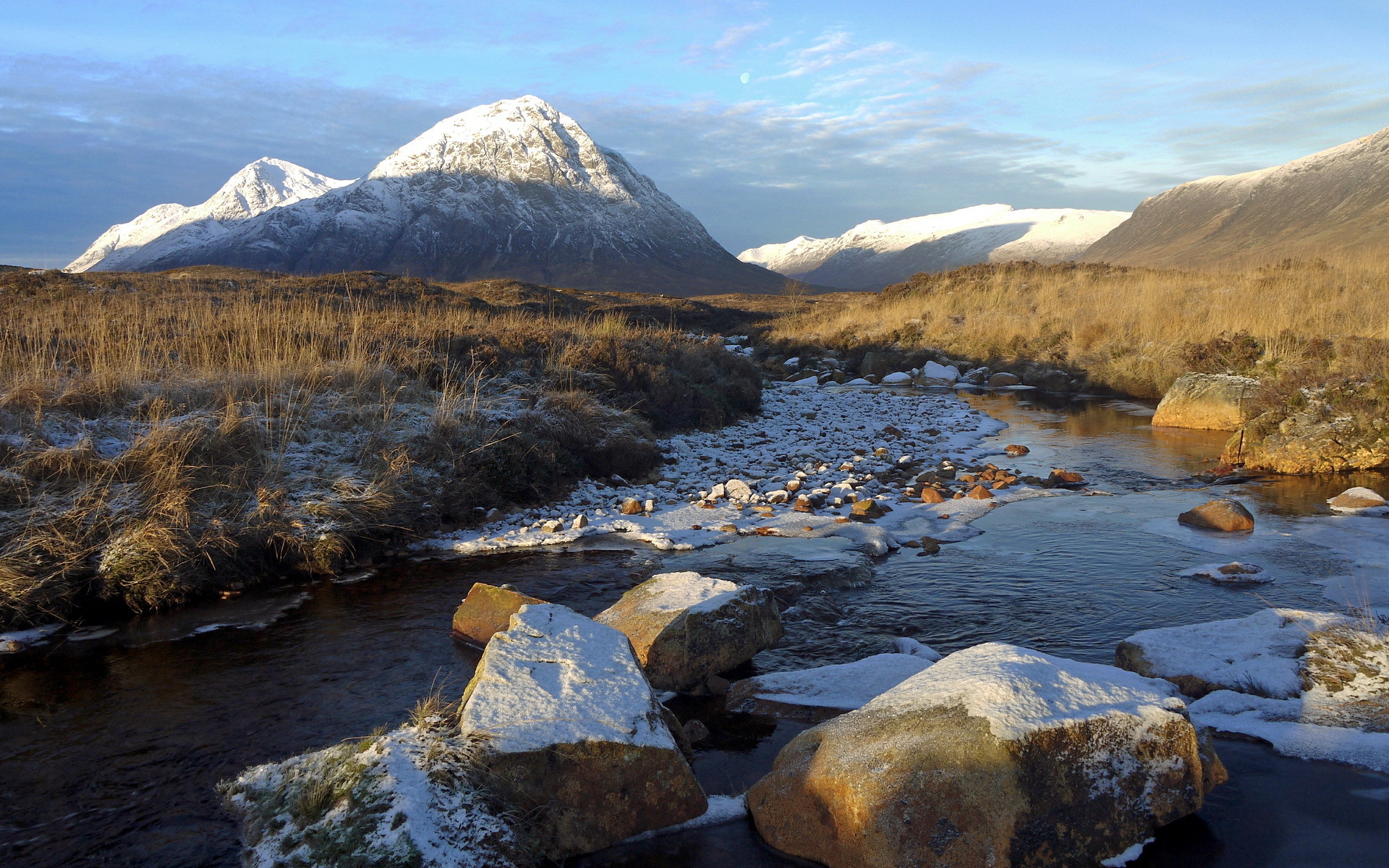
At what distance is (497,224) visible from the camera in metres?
112

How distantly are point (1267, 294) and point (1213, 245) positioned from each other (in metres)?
59.3

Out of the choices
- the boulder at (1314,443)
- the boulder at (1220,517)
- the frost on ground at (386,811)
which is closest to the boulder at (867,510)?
the boulder at (1220,517)

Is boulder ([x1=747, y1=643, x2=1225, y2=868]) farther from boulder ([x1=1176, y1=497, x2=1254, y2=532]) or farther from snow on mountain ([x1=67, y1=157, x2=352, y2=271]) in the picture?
snow on mountain ([x1=67, y1=157, x2=352, y2=271])

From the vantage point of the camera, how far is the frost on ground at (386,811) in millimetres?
2707

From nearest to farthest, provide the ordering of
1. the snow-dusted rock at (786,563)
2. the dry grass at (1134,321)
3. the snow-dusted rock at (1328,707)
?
the snow-dusted rock at (1328,707) → the snow-dusted rock at (786,563) → the dry grass at (1134,321)

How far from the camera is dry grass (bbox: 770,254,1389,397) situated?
13633mm

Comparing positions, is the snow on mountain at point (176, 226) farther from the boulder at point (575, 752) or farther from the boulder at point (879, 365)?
the boulder at point (575, 752)

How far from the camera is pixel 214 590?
19.5 ft

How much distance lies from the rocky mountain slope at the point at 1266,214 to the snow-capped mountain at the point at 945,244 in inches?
512

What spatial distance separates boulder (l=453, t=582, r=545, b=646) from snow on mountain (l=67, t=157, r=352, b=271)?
85485mm

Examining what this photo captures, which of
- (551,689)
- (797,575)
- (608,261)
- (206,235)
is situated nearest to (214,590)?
(551,689)

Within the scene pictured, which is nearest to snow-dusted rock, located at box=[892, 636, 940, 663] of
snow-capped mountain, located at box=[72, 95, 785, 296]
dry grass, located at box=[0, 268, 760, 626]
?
dry grass, located at box=[0, 268, 760, 626]

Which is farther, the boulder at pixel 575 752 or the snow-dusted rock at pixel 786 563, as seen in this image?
the snow-dusted rock at pixel 786 563

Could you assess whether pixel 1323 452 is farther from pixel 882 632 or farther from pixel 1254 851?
pixel 1254 851
